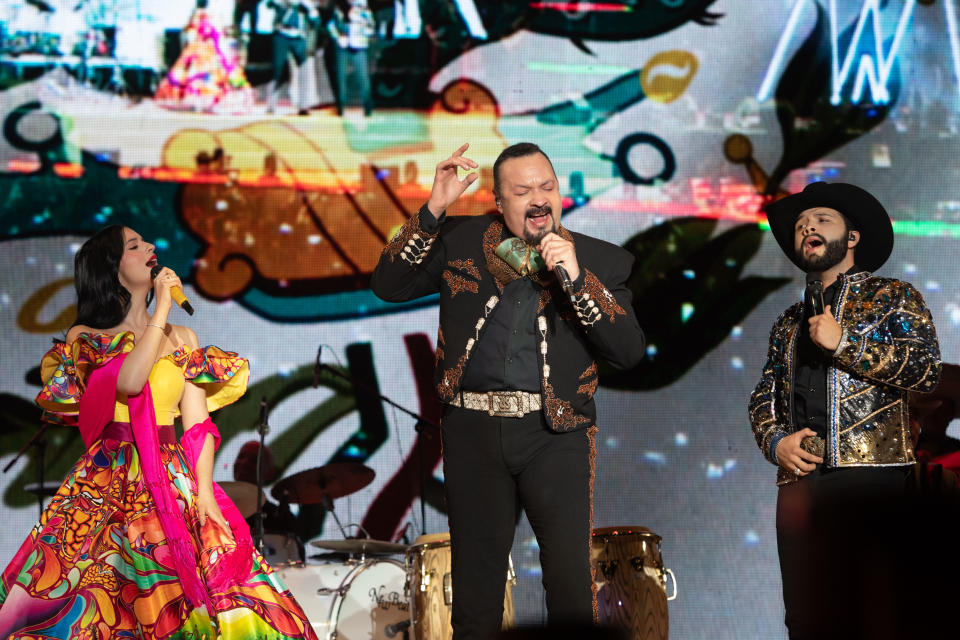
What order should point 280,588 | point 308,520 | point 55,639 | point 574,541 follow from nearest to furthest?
1. point 574,541
2. point 55,639
3. point 280,588
4. point 308,520

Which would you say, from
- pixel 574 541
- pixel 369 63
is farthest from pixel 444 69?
pixel 574 541

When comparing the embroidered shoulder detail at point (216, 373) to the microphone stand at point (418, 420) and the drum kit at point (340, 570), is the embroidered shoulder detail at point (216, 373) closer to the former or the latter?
the drum kit at point (340, 570)

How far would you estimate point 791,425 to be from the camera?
11.0 feet

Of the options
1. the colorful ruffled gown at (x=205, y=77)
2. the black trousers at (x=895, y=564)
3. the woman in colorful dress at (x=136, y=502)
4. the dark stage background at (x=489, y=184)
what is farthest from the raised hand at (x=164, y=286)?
the black trousers at (x=895, y=564)

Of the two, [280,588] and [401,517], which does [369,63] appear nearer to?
[401,517]

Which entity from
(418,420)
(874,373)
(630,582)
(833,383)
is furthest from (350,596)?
(874,373)

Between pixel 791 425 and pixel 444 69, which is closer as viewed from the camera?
pixel 791 425

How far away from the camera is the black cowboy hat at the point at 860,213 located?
3.39m

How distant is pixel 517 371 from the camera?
307cm

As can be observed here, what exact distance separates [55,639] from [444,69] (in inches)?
134

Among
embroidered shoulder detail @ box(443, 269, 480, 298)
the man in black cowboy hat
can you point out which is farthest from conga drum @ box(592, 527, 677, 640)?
embroidered shoulder detail @ box(443, 269, 480, 298)

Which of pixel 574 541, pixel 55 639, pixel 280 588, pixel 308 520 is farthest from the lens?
pixel 308 520

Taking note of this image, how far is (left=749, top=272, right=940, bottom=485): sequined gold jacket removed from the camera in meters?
3.15

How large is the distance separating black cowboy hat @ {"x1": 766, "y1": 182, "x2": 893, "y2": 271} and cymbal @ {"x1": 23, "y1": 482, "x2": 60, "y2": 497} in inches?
145
